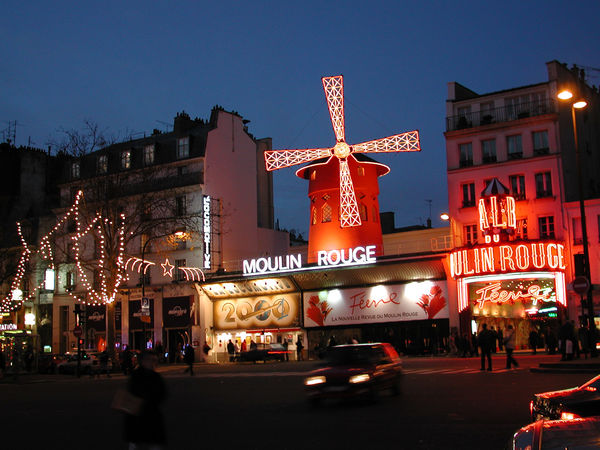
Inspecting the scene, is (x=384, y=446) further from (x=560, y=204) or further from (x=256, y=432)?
(x=560, y=204)

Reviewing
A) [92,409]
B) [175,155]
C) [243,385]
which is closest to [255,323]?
[175,155]

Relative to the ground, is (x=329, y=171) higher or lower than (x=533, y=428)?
higher

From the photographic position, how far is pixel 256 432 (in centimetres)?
1205

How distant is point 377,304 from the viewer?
43000 mm

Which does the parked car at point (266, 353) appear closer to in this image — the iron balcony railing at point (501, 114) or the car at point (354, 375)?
the iron balcony railing at point (501, 114)

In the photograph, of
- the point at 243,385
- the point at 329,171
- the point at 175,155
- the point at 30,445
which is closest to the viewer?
the point at 30,445

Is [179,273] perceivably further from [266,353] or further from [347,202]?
[347,202]

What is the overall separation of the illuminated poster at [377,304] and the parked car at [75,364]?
12.9 metres

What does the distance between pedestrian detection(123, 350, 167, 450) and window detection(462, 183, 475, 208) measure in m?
34.4

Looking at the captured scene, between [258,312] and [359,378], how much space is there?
32.3m

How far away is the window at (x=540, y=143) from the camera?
3862cm

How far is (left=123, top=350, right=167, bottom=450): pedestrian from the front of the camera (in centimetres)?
742

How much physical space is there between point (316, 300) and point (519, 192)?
13886mm

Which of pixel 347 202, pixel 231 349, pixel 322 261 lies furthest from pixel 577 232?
pixel 231 349
